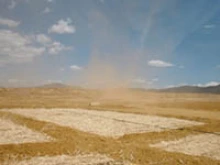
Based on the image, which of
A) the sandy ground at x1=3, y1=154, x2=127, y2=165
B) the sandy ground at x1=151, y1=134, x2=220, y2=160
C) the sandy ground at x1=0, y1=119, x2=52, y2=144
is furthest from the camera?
the sandy ground at x1=0, y1=119, x2=52, y2=144

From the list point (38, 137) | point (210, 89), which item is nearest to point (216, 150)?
point (38, 137)

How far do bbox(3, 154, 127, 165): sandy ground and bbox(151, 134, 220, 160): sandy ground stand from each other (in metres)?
3.34

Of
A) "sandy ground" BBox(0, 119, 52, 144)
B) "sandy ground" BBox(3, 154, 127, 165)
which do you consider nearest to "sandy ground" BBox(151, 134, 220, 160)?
"sandy ground" BBox(3, 154, 127, 165)

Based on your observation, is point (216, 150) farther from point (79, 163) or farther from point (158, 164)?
point (79, 163)

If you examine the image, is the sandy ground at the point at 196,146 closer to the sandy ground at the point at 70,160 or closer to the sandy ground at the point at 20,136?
the sandy ground at the point at 70,160

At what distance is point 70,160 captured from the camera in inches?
401

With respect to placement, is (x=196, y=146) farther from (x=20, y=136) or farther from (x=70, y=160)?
(x=20, y=136)

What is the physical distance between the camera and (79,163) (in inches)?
386

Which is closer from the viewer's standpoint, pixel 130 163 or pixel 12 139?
pixel 130 163

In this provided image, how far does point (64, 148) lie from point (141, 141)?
13.5ft

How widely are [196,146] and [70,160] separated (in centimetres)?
609

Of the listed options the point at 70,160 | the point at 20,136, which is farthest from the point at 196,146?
the point at 20,136

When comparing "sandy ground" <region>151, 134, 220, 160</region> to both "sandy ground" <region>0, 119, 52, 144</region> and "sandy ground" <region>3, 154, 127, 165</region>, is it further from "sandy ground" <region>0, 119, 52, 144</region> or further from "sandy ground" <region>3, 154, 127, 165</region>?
"sandy ground" <region>0, 119, 52, 144</region>

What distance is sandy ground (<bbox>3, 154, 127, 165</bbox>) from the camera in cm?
981
